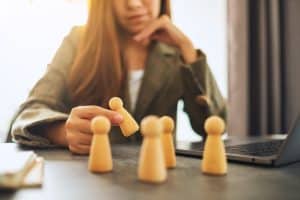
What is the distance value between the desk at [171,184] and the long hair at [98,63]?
73cm

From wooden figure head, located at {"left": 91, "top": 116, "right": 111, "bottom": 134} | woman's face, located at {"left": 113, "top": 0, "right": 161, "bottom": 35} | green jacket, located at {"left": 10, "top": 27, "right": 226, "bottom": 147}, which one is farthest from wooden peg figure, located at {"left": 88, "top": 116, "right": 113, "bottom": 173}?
woman's face, located at {"left": 113, "top": 0, "right": 161, "bottom": 35}

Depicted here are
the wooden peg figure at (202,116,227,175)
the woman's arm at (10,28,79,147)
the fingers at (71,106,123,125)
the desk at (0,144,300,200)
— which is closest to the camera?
the desk at (0,144,300,200)

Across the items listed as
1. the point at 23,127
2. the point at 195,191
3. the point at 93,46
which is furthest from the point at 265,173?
the point at 93,46

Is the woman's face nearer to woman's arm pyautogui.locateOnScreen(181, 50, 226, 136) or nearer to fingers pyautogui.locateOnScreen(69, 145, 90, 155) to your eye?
woman's arm pyautogui.locateOnScreen(181, 50, 226, 136)

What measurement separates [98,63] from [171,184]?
37.4 inches

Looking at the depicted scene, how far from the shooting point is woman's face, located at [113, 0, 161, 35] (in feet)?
4.72

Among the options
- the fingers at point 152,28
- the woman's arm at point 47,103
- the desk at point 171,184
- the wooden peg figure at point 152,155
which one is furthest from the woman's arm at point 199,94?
the wooden peg figure at point 152,155

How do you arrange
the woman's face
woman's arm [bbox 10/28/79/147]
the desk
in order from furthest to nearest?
the woman's face
woman's arm [bbox 10/28/79/147]
the desk

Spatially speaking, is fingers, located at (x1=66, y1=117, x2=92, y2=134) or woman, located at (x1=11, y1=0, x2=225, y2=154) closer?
fingers, located at (x1=66, y1=117, x2=92, y2=134)


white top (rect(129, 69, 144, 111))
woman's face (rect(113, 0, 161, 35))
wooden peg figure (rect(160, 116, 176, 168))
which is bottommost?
wooden peg figure (rect(160, 116, 176, 168))

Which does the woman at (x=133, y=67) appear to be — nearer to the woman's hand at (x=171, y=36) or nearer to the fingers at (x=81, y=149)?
the woman's hand at (x=171, y=36)

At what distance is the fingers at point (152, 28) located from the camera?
1.41m

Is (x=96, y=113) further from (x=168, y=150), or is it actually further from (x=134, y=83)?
(x=134, y=83)

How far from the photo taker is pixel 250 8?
1.73 m
